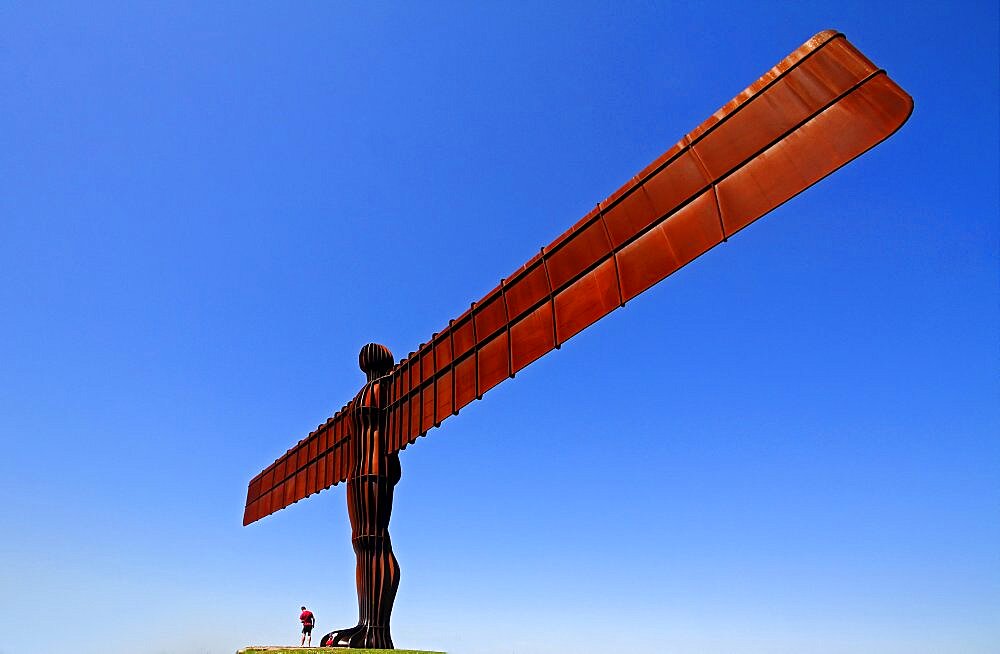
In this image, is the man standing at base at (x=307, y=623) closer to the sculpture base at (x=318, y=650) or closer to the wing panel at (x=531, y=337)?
the sculpture base at (x=318, y=650)

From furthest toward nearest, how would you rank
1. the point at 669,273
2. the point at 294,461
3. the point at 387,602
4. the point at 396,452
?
the point at 294,461 < the point at 396,452 < the point at 387,602 < the point at 669,273

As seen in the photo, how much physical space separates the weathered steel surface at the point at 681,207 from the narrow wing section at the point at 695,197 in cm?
2

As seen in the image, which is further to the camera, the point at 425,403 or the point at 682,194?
the point at 425,403

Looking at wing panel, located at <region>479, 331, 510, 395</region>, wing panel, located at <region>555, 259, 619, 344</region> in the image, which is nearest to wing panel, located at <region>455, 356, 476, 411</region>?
wing panel, located at <region>479, 331, 510, 395</region>

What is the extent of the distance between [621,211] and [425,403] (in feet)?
22.0

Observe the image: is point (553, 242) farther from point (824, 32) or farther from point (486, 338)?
point (824, 32)

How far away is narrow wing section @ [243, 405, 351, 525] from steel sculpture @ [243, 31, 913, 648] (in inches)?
4.5

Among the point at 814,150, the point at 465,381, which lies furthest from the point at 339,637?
the point at 814,150

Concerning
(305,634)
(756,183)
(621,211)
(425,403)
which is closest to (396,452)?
(425,403)

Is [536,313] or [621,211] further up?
[621,211]

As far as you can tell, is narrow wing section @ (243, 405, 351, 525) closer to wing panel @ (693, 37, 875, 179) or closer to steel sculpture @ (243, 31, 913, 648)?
steel sculpture @ (243, 31, 913, 648)

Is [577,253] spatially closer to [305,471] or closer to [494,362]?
[494,362]

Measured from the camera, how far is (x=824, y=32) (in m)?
8.79

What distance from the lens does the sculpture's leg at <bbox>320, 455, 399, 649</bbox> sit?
14.3m
